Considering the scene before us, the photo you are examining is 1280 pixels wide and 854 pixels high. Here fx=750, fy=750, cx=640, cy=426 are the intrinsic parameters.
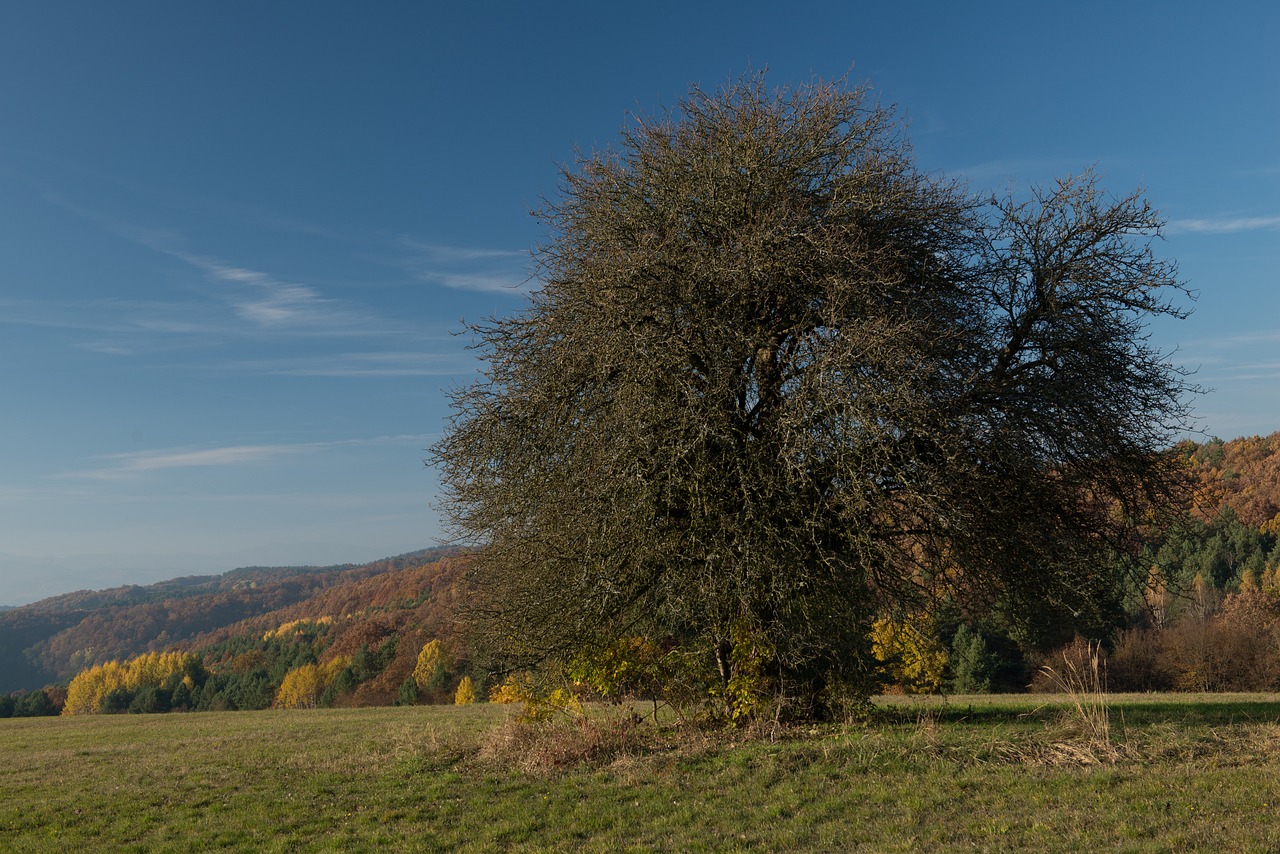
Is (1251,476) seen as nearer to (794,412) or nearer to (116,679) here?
(794,412)

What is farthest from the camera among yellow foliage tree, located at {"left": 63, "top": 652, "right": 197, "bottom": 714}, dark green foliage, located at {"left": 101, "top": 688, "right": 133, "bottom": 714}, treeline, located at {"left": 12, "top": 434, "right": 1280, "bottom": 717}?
yellow foliage tree, located at {"left": 63, "top": 652, "right": 197, "bottom": 714}

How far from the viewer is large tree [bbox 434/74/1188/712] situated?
10609 millimetres

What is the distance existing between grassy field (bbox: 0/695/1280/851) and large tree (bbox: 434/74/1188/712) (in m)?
1.80

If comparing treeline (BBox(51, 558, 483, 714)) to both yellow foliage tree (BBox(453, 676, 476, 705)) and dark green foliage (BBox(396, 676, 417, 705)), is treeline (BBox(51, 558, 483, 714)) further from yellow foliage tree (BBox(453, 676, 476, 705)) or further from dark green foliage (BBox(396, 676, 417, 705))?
yellow foliage tree (BBox(453, 676, 476, 705))

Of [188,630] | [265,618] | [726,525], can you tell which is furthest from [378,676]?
[188,630]

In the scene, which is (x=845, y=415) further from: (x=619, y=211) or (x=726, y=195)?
(x=619, y=211)

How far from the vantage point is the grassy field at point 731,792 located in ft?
23.6

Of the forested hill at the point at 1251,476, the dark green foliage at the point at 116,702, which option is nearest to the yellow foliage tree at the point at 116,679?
the dark green foliage at the point at 116,702

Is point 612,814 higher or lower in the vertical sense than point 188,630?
higher

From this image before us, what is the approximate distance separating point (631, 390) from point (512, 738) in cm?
620

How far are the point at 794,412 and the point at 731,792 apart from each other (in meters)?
4.83

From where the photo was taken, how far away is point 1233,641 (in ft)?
153

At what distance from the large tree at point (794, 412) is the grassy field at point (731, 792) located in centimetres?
180

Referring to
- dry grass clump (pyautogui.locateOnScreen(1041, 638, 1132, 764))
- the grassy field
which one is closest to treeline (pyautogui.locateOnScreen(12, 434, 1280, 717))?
the grassy field
